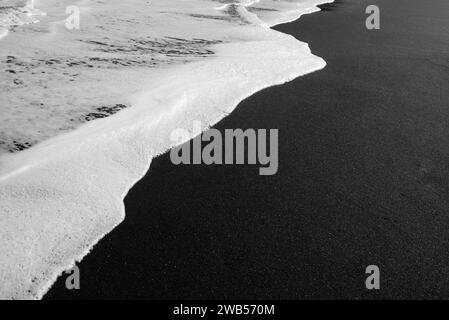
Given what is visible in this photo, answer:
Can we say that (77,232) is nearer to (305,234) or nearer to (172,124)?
(305,234)

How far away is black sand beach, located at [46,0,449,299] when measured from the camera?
83.5 inches

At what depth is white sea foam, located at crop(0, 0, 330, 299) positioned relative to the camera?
2.38 m

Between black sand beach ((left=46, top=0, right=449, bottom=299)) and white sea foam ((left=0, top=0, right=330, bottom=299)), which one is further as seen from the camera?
white sea foam ((left=0, top=0, right=330, bottom=299))

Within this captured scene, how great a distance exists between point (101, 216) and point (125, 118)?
1.28m

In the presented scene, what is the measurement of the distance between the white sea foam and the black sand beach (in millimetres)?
203

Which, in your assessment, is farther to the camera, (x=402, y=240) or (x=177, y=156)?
(x=177, y=156)

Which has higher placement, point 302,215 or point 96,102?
point 96,102

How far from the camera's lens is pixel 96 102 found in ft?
12.8

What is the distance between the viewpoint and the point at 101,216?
252 centimetres

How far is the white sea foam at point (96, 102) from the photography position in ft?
7.82

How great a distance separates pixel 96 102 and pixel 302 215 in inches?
87.1
